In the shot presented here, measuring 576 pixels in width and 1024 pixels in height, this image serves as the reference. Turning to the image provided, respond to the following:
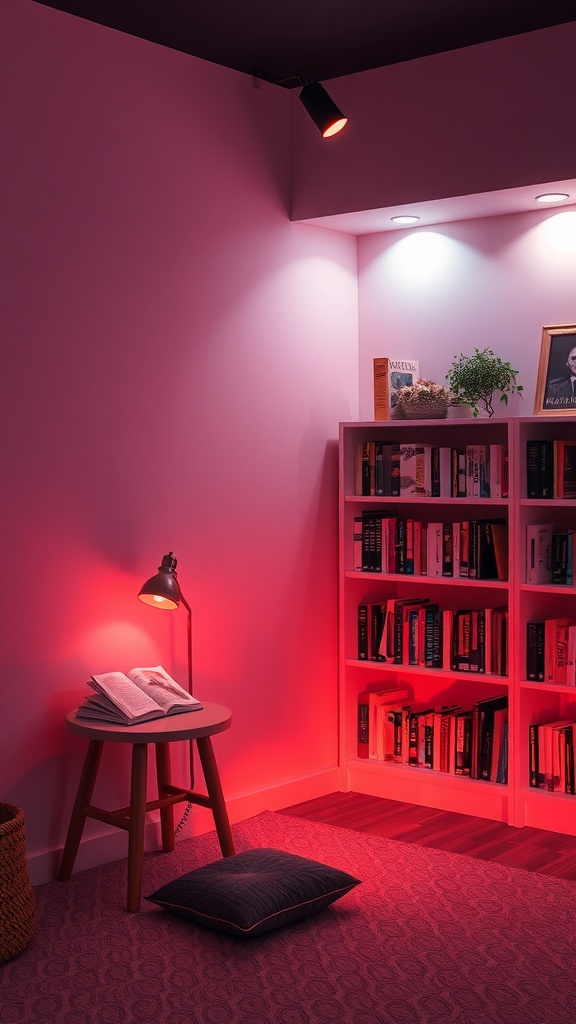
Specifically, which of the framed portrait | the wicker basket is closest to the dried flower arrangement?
the framed portrait

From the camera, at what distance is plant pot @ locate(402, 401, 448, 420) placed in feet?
14.2

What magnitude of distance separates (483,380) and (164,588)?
154cm

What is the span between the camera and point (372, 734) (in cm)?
457

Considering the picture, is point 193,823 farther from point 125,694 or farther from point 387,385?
point 387,385

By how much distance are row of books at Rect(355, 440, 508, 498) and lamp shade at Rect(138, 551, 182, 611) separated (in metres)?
1.14

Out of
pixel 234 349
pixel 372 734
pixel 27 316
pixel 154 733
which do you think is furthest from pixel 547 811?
pixel 27 316

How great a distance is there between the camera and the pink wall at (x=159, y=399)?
11.5ft

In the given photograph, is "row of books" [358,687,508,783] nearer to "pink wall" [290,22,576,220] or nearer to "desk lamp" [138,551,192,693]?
"desk lamp" [138,551,192,693]

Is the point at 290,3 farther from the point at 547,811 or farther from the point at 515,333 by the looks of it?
the point at 547,811

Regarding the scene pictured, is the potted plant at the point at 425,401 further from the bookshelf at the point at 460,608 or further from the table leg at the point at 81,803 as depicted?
the table leg at the point at 81,803

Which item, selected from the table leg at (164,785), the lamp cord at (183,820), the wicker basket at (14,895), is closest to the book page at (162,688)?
the table leg at (164,785)

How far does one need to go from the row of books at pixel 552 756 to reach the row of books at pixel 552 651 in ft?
0.59

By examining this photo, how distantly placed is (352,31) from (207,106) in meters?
0.63

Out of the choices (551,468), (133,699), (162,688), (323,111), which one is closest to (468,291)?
(551,468)
